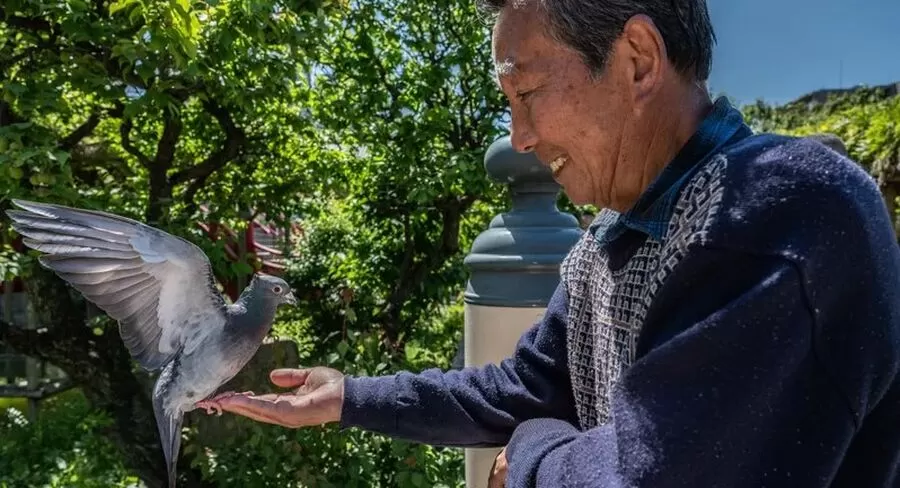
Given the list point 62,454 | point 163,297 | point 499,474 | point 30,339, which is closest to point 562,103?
point 499,474

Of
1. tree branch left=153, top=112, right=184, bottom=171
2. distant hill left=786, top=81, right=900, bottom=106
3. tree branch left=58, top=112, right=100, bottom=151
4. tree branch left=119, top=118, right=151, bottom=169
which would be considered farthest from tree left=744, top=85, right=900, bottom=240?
tree branch left=58, top=112, right=100, bottom=151

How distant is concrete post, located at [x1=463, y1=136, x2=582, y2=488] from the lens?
2201mm

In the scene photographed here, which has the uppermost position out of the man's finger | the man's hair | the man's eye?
the man's hair

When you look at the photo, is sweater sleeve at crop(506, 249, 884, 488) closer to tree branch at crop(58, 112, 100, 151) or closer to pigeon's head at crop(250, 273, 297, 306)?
pigeon's head at crop(250, 273, 297, 306)

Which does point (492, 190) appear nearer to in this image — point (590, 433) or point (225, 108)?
point (225, 108)

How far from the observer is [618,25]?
1027 millimetres

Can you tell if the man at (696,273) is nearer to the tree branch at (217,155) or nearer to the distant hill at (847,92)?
the tree branch at (217,155)

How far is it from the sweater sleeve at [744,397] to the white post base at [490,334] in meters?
1.29

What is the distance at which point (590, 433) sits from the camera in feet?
3.20

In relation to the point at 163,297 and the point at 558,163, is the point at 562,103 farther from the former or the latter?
the point at 163,297

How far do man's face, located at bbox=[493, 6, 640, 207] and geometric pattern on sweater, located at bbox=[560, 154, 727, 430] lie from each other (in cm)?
14

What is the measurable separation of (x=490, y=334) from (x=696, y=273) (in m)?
1.44

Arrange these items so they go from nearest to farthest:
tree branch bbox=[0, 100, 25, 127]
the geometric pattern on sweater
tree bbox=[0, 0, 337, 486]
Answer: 1. the geometric pattern on sweater
2. tree bbox=[0, 0, 337, 486]
3. tree branch bbox=[0, 100, 25, 127]

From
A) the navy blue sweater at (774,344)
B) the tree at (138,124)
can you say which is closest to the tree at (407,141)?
the tree at (138,124)
